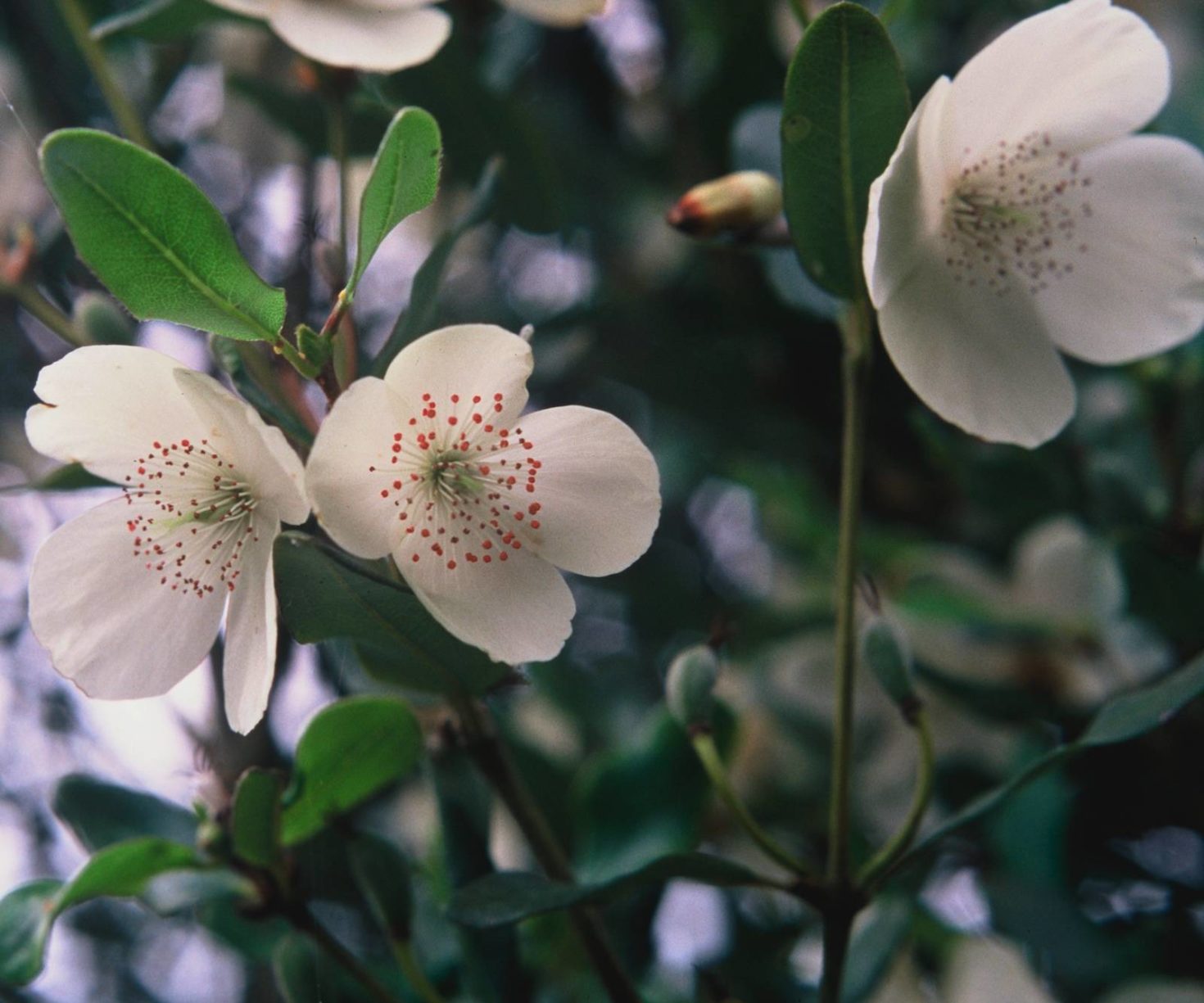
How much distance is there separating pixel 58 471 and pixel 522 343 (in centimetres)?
39

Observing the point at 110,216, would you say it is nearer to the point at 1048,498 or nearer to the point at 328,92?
the point at 328,92

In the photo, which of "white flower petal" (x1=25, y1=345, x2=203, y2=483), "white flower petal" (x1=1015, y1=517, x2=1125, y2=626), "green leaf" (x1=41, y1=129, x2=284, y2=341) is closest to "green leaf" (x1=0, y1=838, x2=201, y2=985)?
"white flower petal" (x1=25, y1=345, x2=203, y2=483)

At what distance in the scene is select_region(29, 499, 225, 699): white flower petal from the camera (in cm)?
73

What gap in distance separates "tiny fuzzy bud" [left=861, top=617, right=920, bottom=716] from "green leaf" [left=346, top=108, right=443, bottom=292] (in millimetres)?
430

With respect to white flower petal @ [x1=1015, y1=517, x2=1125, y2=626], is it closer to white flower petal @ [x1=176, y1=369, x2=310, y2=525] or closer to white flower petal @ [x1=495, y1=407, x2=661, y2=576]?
white flower petal @ [x1=495, y1=407, x2=661, y2=576]

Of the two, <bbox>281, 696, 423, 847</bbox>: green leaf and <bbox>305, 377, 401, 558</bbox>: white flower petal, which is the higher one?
<bbox>305, 377, 401, 558</bbox>: white flower petal

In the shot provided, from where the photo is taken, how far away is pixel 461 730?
0.83m

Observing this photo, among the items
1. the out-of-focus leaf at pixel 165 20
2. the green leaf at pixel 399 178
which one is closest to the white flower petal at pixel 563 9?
the out-of-focus leaf at pixel 165 20

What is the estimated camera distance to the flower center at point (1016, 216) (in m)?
0.87

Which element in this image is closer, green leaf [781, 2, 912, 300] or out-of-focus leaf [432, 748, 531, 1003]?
green leaf [781, 2, 912, 300]

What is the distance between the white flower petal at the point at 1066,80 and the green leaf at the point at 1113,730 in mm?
372

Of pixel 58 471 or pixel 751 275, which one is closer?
pixel 58 471

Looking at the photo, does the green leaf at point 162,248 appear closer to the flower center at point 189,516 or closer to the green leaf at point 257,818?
the flower center at point 189,516

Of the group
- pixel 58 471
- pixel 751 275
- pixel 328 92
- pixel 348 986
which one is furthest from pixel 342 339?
pixel 751 275
